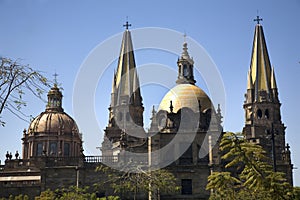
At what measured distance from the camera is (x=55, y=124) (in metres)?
60.9

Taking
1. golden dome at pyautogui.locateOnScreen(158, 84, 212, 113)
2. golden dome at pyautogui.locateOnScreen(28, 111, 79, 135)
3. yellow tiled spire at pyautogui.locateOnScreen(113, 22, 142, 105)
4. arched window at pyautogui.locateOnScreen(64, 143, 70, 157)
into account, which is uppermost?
yellow tiled spire at pyautogui.locateOnScreen(113, 22, 142, 105)

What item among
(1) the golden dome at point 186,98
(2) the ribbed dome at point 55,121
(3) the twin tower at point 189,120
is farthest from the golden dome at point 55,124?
(1) the golden dome at point 186,98

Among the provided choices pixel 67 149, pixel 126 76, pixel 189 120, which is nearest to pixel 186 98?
pixel 189 120

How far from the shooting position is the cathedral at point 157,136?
154 feet

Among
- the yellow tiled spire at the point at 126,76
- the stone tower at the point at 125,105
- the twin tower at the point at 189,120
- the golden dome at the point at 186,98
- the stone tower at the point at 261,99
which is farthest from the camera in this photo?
the yellow tiled spire at the point at 126,76

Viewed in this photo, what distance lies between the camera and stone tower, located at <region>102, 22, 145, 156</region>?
56531mm

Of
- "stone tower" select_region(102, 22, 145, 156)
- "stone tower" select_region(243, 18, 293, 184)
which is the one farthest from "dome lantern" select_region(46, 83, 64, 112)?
"stone tower" select_region(243, 18, 293, 184)

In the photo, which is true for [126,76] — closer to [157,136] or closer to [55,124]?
[55,124]

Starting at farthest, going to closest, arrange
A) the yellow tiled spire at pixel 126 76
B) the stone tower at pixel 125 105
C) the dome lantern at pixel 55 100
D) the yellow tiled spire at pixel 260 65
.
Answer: the dome lantern at pixel 55 100
the yellow tiled spire at pixel 260 65
the yellow tiled spire at pixel 126 76
the stone tower at pixel 125 105

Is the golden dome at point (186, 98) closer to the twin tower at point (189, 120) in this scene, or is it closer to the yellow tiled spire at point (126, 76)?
the twin tower at point (189, 120)

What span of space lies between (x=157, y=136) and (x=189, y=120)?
4482 millimetres

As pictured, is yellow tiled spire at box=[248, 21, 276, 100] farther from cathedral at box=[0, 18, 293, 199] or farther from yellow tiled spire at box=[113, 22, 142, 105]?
yellow tiled spire at box=[113, 22, 142, 105]

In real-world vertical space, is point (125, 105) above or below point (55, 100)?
below

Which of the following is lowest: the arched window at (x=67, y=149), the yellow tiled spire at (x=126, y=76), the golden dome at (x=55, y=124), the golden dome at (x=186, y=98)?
the arched window at (x=67, y=149)
